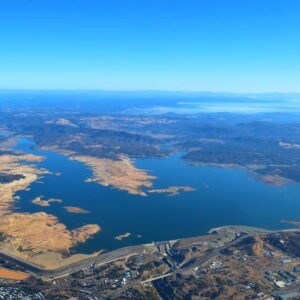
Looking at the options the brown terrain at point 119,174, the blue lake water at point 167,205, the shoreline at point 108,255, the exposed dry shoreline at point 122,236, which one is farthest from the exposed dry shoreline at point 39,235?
the brown terrain at point 119,174

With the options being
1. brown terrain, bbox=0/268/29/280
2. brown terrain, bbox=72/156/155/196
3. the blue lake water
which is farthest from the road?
brown terrain, bbox=72/156/155/196

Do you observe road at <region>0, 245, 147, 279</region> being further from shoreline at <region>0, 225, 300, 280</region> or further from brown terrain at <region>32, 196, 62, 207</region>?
brown terrain at <region>32, 196, 62, 207</region>

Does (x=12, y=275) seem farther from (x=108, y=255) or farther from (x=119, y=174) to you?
(x=119, y=174)

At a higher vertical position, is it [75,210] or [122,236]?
[122,236]

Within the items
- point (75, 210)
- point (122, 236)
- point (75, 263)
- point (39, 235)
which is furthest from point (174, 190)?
point (75, 263)

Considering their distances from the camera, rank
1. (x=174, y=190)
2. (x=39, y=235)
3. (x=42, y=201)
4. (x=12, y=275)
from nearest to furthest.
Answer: (x=12, y=275)
(x=39, y=235)
(x=42, y=201)
(x=174, y=190)

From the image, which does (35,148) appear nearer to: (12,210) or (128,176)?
(128,176)

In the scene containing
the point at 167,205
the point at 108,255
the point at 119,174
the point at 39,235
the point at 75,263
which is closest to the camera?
the point at 75,263

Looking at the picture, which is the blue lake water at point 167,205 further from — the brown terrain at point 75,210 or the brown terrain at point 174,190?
the brown terrain at point 174,190

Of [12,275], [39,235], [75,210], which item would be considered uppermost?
[12,275]

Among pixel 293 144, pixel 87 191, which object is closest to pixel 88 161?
pixel 87 191
